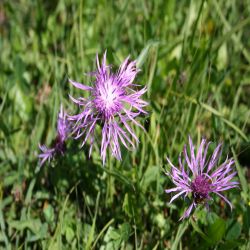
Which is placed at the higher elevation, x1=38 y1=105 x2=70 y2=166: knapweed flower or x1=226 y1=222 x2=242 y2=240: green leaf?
A: x1=38 y1=105 x2=70 y2=166: knapweed flower

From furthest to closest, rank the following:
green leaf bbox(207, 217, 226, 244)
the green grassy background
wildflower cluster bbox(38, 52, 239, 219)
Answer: the green grassy background < green leaf bbox(207, 217, 226, 244) < wildflower cluster bbox(38, 52, 239, 219)

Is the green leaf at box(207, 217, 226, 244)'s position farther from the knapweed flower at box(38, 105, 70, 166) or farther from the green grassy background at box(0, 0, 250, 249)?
Answer: the knapweed flower at box(38, 105, 70, 166)

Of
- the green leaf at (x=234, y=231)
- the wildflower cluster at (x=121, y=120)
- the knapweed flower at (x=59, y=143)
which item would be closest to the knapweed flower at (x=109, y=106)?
the wildflower cluster at (x=121, y=120)

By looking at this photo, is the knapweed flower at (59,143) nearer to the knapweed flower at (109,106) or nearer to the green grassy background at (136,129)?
the green grassy background at (136,129)

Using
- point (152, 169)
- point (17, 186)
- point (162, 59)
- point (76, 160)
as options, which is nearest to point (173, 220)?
point (152, 169)

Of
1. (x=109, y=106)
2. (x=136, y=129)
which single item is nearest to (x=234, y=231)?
(x=136, y=129)

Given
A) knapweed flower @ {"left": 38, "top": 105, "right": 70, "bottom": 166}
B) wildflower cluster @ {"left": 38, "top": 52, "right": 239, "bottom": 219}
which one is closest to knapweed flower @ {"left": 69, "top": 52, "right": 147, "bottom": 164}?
wildflower cluster @ {"left": 38, "top": 52, "right": 239, "bottom": 219}

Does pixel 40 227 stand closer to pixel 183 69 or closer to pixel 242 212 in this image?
pixel 242 212

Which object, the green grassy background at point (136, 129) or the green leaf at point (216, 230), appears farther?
the green grassy background at point (136, 129)
